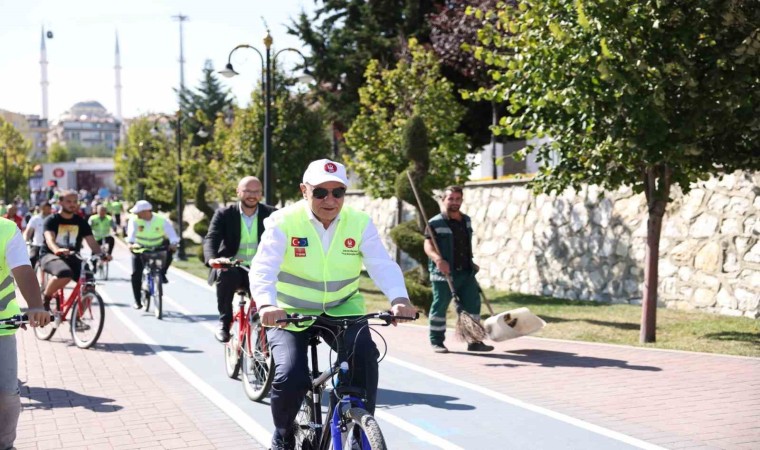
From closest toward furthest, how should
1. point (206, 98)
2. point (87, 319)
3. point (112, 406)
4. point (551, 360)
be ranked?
point (112, 406), point (551, 360), point (87, 319), point (206, 98)

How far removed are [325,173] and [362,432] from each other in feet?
4.78

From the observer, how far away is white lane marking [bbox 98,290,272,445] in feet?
21.0

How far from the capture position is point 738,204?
13.2 meters

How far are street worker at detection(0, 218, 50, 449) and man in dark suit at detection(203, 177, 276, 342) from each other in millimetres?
3725

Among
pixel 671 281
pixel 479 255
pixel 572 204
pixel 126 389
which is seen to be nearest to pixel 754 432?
pixel 126 389

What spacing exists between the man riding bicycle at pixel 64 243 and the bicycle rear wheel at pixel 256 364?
3782 millimetres

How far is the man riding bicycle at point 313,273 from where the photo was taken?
4.48m

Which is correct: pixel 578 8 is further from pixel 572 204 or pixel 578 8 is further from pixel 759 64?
pixel 572 204

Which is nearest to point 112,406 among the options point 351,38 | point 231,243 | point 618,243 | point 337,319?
point 231,243

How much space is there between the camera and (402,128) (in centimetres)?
1983

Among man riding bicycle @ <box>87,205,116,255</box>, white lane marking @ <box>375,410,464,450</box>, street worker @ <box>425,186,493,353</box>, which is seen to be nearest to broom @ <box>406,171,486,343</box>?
Result: street worker @ <box>425,186,493,353</box>

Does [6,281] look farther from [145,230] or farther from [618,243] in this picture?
[618,243]

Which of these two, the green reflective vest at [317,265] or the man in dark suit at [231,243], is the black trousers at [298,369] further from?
the man in dark suit at [231,243]

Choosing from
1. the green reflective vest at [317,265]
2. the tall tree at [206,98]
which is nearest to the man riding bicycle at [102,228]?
the green reflective vest at [317,265]
